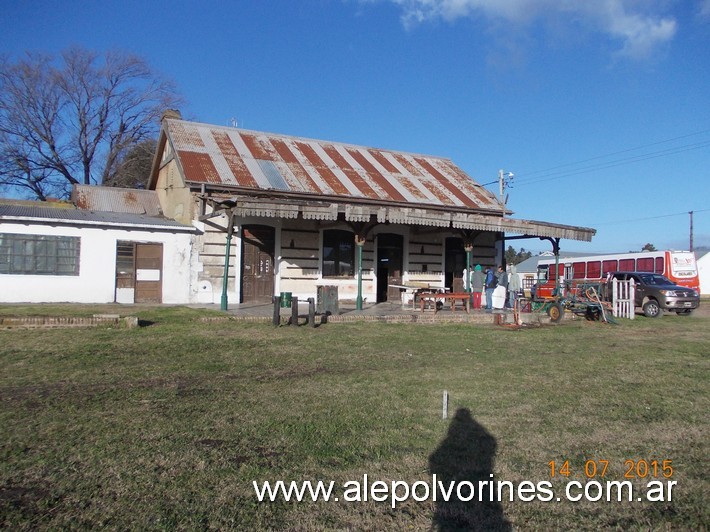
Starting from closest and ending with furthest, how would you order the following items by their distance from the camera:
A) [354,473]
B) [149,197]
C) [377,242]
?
[354,473], [377,242], [149,197]

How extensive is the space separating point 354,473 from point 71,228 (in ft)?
50.5

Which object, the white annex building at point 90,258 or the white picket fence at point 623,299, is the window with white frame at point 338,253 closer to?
the white annex building at point 90,258

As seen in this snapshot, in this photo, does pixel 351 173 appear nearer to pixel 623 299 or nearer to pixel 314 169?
pixel 314 169

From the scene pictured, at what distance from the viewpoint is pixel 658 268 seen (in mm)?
32188

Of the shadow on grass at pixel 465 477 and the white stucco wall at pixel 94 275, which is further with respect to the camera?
the white stucco wall at pixel 94 275

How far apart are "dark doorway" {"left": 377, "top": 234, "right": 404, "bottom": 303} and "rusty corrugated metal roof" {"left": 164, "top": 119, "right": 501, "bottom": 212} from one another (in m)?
1.75

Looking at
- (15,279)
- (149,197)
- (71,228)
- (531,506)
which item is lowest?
(531,506)

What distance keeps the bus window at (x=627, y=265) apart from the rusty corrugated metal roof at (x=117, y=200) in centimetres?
2669

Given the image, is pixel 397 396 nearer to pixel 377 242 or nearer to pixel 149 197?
pixel 377 242

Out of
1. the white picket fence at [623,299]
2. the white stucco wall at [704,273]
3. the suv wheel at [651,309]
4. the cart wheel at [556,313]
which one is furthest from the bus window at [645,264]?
the white stucco wall at [704,273]

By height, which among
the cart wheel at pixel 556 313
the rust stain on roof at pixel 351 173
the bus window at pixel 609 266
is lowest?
the cart wheel at pixel 556 313

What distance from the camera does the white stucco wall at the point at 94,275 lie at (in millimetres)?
16500

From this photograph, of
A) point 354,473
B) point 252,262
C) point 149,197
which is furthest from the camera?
point 149,197

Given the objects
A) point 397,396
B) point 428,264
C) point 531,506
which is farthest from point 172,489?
point 428,264
